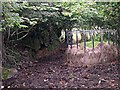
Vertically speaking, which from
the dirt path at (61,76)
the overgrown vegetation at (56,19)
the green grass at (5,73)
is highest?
the overgrown vegetation at (56,19)

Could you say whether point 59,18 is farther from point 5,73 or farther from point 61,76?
point 5,73

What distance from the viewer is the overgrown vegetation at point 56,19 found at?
1576mm

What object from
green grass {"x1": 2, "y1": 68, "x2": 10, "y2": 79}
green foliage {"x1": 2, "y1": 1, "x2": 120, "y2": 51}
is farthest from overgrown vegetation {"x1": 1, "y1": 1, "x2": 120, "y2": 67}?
green grass {"x1": 2, "y1": 68, "x2": 10, "y2": 79}

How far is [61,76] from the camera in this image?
1571 millimetres

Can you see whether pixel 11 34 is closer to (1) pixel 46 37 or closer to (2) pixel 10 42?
(2) pixel 10 42

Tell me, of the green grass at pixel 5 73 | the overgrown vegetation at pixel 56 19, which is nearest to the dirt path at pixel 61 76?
the green grass at pixel 5 73

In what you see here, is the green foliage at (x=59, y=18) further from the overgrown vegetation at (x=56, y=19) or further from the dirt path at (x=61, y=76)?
the dirt path at (x=61, y=76)

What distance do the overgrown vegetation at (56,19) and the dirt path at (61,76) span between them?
0.59 ft

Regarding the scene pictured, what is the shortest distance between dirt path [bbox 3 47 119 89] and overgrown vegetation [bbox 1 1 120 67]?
18 centimetres

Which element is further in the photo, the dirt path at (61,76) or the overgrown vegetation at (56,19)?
the overgrown vegetation at (56,19)

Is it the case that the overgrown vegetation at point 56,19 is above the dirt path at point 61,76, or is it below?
above

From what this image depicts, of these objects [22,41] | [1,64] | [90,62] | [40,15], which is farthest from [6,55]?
[90,62]

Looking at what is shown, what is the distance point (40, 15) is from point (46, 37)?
0.32m

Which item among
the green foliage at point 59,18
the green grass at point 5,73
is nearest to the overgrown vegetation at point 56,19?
the green foliage at point 59,18
